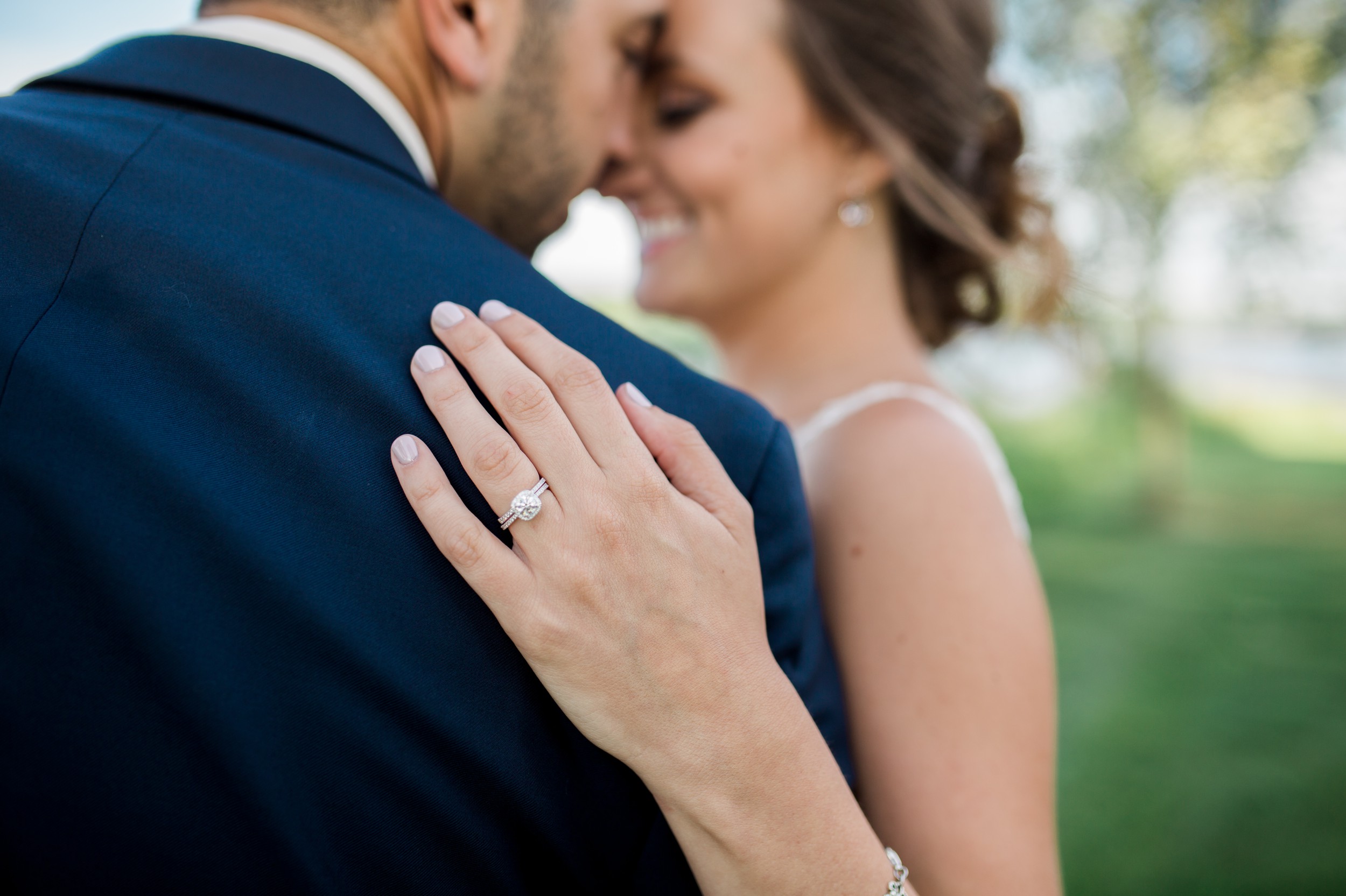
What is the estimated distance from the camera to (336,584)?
1152 millimetres

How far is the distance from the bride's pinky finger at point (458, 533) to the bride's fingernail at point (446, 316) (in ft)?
0.60

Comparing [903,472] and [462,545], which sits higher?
[462,545]

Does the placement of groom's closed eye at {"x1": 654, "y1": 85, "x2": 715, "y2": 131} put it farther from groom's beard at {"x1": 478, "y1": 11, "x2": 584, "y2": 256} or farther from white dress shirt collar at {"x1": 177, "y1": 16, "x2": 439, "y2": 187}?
white dress shirt collar at {"x1": 177, "y1": 16, "x2": 439, "y2": 187}

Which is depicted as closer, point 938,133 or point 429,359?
point 429,359

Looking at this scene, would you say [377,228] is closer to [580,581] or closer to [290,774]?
[580,581]

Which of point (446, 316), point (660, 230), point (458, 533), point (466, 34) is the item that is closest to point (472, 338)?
point (446, 316)

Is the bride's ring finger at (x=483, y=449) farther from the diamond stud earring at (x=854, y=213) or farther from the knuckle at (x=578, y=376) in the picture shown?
the diamond stud earring at (x=854, y=213)

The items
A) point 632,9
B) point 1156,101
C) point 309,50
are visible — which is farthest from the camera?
point 1156,101

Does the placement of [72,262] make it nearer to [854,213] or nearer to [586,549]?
[586,549]

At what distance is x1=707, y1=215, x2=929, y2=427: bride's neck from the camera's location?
2438mm

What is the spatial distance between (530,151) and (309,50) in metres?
0.58

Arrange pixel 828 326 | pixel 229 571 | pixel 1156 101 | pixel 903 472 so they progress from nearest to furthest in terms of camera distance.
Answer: pixel 229 571 → pixel 903 472 → pixel 828 326 → pixel 1156 101

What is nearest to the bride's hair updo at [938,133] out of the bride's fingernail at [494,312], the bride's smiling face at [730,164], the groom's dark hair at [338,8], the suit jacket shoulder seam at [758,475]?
the bride's smiling face at [730,164]

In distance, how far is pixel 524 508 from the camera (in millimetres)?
1229
